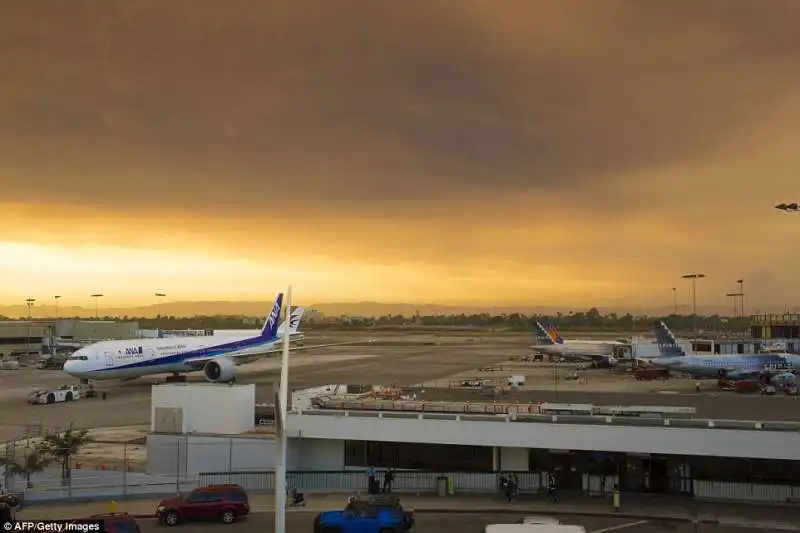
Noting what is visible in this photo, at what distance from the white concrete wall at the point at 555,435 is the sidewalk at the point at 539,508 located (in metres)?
2.05

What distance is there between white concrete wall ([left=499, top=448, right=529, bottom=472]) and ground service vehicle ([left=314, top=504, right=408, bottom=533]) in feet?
28.4

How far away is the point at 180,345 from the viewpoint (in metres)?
67.3

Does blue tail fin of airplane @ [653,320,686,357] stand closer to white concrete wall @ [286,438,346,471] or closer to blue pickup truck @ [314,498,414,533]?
white concrete wall @ [286,438,346,471]

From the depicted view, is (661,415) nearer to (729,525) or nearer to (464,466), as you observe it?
(729,525)

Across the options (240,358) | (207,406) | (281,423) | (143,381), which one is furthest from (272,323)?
(281,423)

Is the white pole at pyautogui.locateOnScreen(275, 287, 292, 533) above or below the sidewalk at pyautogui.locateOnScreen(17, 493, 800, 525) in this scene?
above

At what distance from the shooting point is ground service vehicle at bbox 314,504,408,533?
2230 cm

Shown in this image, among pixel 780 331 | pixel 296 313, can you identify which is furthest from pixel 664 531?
pixel 780 331

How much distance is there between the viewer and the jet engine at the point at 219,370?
6569 cm

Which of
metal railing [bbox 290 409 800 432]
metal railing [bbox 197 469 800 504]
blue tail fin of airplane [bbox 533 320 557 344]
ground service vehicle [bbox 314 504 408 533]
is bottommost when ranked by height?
metal railing [bbox 197 469 800 504]

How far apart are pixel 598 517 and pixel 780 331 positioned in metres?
109

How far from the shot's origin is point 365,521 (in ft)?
73.5

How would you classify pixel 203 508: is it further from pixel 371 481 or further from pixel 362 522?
pixel 371 481

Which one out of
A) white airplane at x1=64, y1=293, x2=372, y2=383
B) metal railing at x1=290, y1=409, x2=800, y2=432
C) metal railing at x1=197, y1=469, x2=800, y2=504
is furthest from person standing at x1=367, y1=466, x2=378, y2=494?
white airplane at x1=64, y1=293, x2=372, y2=383
